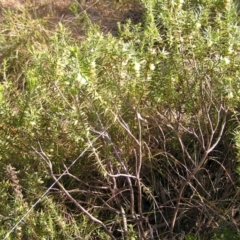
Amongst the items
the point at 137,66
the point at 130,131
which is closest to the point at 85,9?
the point at 130,131

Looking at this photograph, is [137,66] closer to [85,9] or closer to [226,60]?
[226,60]

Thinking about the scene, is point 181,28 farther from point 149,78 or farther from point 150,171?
point 150,171

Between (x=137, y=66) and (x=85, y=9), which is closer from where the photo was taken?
(x=137, y=66)

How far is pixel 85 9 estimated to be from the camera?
11.5 ft

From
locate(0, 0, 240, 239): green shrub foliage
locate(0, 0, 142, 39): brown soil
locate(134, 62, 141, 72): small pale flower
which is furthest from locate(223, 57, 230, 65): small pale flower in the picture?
locate(0, 0, 142, 39): brown soil

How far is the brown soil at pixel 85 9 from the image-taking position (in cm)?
348

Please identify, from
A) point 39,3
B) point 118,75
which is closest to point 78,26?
point 39,3

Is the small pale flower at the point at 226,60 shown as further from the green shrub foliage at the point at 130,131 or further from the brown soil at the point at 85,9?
the brown soil at the point at 85,9

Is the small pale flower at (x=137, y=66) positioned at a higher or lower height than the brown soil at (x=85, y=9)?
higher

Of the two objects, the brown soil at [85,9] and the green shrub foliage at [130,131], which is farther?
the brown soil at [85,9]

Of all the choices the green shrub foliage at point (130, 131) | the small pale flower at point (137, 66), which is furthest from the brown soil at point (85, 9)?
the small pale flower at point (137, 66)

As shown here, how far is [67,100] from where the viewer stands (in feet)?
7.45

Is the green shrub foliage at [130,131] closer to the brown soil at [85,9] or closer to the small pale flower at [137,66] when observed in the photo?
the small pale flower at [137,66]

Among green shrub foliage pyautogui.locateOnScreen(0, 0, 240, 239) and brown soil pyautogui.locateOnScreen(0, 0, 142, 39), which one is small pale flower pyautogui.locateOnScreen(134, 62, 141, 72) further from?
brown soil pyautogui.locateOnScreen(0, 0, 142, 39)
